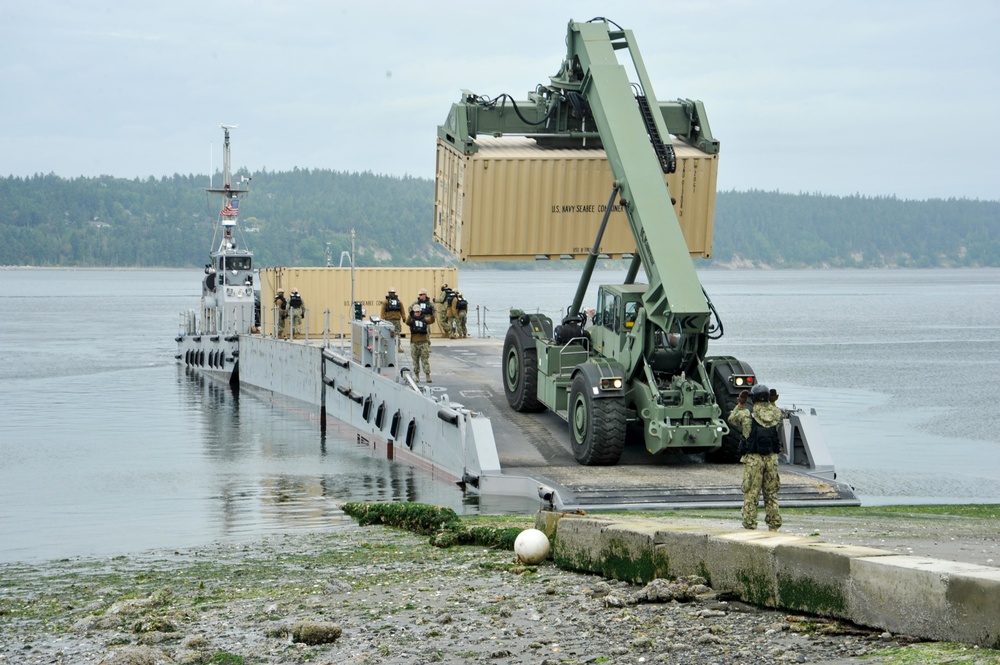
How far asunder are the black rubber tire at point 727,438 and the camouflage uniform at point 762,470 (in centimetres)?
392

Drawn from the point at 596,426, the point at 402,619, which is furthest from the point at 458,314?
the point at 402,619

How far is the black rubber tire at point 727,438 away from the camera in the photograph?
16984mm

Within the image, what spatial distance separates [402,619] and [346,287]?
26.6 metres

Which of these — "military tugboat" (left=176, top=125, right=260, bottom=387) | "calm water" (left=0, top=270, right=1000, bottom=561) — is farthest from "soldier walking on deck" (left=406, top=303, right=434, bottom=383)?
"military tugboat" (left=176, top=125, right=260, bottom=387)

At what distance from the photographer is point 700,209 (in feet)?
68.1

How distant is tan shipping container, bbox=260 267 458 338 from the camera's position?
3534 centimetres

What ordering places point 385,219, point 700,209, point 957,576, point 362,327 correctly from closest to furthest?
point 957,576 < point 700,209 < point 362,327 < point 385,219

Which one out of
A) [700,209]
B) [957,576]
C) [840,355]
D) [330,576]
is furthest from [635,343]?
[840,355]

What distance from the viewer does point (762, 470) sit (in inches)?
496

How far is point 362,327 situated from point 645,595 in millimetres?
17136

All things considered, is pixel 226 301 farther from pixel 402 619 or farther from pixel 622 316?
pixel 402 619

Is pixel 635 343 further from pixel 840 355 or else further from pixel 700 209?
pixel 840 355

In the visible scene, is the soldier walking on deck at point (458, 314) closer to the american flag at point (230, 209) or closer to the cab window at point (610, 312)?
the american flag at point (230, 209)

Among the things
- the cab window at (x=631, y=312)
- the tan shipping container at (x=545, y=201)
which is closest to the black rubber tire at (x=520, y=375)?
the tan shipping container at (x=545, y=201)
